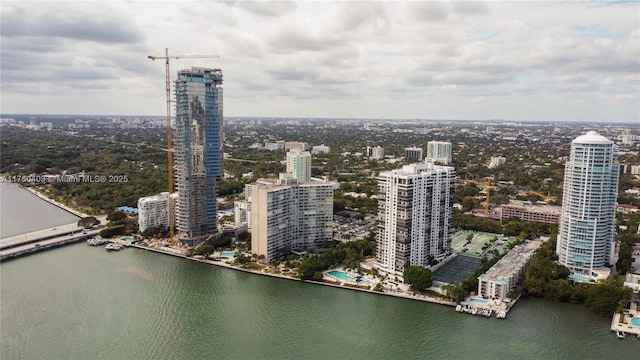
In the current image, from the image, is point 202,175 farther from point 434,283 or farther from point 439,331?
point 439,331

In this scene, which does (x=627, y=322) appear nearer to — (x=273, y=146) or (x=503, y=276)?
(x=503, y=276)

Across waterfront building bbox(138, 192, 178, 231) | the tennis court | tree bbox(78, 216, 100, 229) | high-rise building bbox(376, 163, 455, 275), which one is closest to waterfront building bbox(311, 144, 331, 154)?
waterfront building bbox(138, 192, 178, 231)

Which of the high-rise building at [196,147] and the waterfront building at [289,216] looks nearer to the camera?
the waterfront building at [289,216]

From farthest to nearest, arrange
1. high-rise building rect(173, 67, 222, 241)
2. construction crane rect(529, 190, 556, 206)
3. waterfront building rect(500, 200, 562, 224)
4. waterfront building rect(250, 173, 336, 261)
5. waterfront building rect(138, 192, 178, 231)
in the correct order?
construction crane rect(529, 190, 556, 206)
waterfront building rect(500, 200, 562, 224)
waterfront building rect(138, 192, 178, 231)
high-rise building rect(173, 67, 222, 241)
waterfront building rect(250, 173, 336, 261)

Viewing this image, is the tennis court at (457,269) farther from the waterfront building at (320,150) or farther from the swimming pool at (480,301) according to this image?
the waterfront building at (320,150)

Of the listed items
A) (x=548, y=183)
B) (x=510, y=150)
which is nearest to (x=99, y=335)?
(x=548, y=183)

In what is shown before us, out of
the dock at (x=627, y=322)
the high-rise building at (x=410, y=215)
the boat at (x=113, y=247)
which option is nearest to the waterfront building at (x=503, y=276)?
the high-rise building at (x=410, y=215)

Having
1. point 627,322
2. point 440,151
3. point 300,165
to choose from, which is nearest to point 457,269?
point 627,322

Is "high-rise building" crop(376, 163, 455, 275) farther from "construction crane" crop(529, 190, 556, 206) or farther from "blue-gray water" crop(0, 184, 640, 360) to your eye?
"construction crane" crop(529, 190, 556, 206)

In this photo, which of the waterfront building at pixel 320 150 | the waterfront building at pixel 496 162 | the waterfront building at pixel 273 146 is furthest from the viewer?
the waterfront building at pixel 273 146
